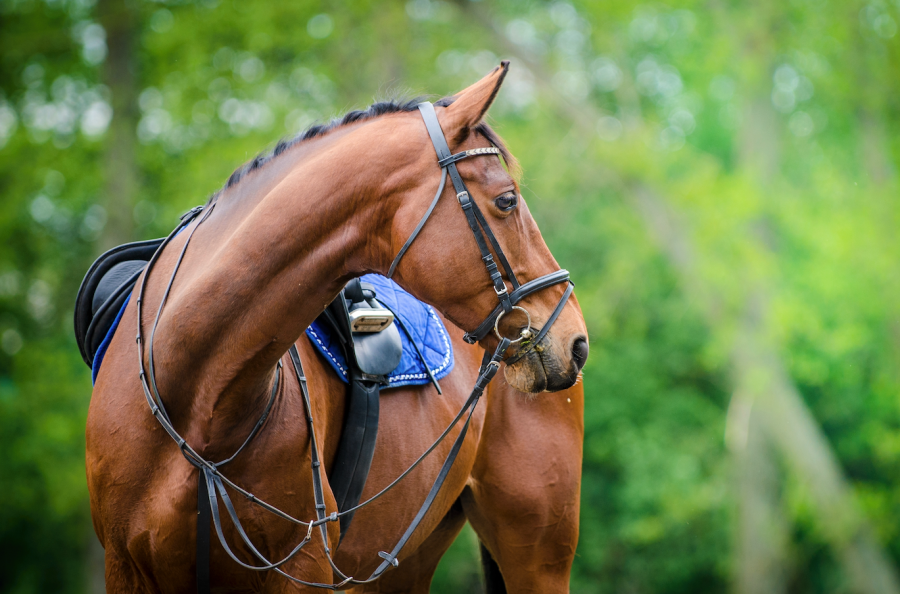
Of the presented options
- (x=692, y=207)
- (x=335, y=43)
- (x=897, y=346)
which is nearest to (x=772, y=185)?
(x=692, y=207)

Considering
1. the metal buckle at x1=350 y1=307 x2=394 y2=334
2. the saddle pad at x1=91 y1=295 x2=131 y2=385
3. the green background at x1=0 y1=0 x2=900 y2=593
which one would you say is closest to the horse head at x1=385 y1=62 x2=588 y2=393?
the metal buckle at x1=350 y1=307 x2=394 y2=334

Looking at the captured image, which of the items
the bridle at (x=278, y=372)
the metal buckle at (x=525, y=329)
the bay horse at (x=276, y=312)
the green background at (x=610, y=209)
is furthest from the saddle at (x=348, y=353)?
the green background at (x=610, y=209)

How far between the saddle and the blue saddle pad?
2.1 inches

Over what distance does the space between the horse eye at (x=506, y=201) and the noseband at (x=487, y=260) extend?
0.06 meters

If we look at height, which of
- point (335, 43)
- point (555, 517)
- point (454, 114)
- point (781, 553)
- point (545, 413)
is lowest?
point (781, 553)

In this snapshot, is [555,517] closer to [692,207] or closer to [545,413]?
[545,413]

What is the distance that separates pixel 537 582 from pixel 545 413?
826 millimetres

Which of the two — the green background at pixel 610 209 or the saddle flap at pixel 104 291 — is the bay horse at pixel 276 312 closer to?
the saddle flap at pixel 104 291

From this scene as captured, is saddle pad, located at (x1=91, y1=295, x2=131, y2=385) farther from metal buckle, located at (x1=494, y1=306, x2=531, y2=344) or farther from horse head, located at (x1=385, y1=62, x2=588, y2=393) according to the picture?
metal buckle, located at (x1=494, y1=306, x2=531, y2=344)

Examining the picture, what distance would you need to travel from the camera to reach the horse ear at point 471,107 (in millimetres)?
2209

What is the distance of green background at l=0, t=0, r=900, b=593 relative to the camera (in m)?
11.6

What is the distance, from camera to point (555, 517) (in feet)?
12.3

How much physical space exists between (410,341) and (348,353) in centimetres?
46

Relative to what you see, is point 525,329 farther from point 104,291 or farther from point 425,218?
point 104,291
